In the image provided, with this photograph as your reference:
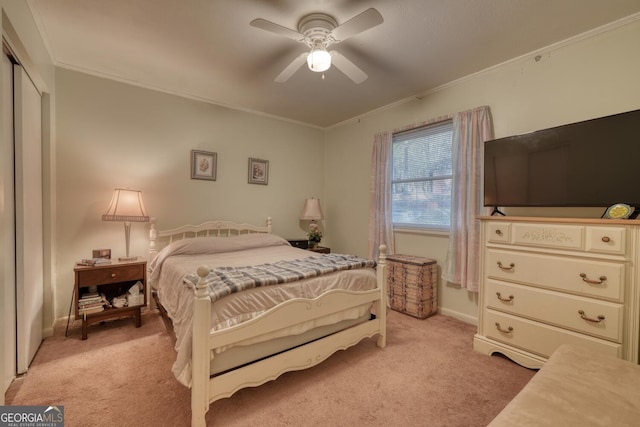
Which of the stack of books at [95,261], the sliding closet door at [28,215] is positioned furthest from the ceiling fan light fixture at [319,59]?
the stack of books at [95,261]

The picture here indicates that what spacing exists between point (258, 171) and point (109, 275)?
2199 mm

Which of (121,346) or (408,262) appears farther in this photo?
(408,262)

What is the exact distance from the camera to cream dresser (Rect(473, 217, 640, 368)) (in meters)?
1.70

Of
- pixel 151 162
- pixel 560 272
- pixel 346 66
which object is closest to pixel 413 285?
pixel 560 272

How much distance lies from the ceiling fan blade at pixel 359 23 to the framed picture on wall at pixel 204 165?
2335mm

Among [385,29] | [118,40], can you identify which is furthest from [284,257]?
[118,40]

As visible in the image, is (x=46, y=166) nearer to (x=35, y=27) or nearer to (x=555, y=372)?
(x=35, y=27)

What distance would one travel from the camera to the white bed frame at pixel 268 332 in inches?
57.2

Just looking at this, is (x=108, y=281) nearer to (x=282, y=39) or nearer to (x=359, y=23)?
(x=282, y=39)

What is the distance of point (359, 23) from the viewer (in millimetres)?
1756

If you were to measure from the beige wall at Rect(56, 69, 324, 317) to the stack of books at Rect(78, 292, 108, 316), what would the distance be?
489 mm

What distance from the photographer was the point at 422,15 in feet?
6.63

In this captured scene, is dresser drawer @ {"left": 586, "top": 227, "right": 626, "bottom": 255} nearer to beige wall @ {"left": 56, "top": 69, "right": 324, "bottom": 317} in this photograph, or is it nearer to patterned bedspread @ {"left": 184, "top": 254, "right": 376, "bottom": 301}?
patterned bedspread @ {"left": 184, "top": 254, "right": 376, "bottom": 301}

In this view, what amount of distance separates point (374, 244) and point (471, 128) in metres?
1.86
